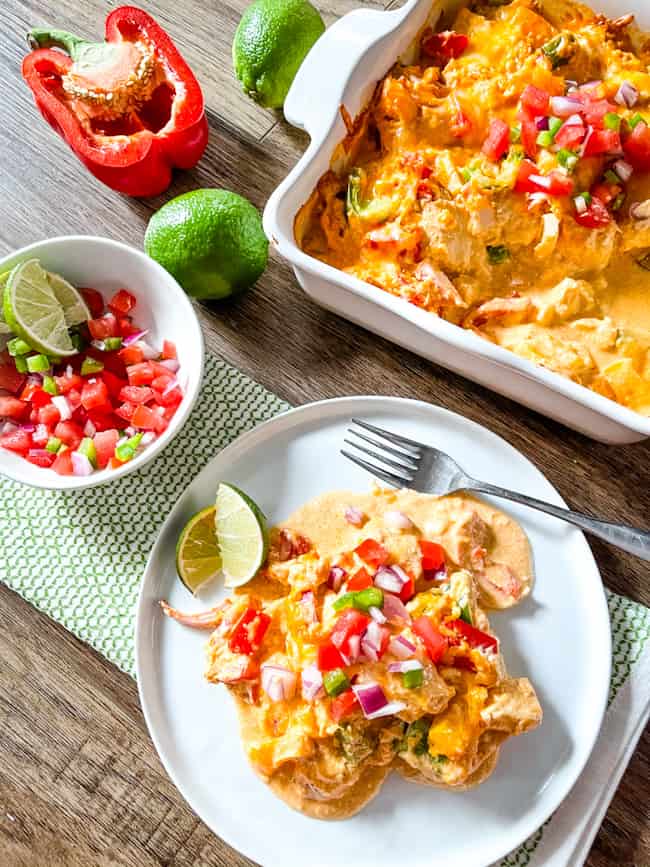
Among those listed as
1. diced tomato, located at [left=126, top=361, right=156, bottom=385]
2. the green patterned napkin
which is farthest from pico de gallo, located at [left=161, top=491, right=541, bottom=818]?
diced tomato, located at [left=126, top=361, right=156, bottom=385]

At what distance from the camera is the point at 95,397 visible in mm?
2139

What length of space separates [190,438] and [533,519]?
82 cm

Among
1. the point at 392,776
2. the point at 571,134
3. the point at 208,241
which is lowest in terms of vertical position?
the point at 392,776

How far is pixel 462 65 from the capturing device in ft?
7.10

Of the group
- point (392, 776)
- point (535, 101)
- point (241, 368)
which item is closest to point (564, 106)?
point (535, 101)

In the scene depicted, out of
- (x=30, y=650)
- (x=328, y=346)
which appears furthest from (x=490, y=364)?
(x=30, y=650)

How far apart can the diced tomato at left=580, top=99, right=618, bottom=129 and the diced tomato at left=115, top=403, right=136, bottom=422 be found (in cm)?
122

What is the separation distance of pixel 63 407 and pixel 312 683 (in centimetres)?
85

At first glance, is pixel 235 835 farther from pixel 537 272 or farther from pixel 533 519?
pixel 537 272

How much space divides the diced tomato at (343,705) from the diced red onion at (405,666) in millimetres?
94

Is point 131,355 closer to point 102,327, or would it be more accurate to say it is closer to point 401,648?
point 102,327

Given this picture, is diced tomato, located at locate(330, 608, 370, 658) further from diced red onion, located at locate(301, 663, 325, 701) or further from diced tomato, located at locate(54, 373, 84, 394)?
diced tomato, located at locate(54, 373, 84, 394)

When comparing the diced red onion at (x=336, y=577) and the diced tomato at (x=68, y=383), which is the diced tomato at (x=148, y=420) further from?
the diced red onion at (x=336, y=577)

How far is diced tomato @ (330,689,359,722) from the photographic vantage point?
72.5 inches
